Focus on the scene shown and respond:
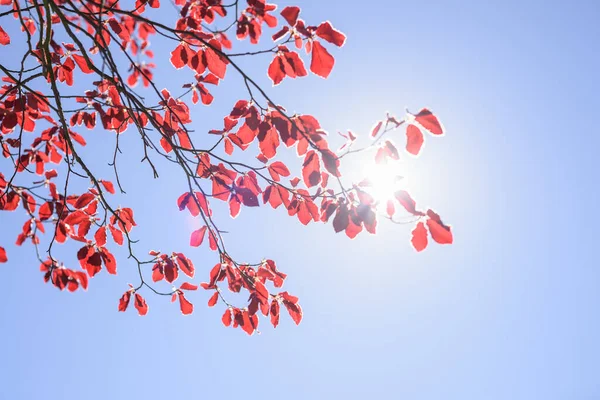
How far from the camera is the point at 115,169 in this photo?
2.12 m

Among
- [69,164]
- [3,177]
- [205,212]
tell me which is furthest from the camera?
[3,177]

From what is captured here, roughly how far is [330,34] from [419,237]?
83 centimetres

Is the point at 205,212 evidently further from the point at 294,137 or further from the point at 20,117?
the point at 20,117

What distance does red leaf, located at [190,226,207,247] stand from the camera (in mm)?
2003

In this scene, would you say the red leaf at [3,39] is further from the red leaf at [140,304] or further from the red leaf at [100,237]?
the red leaf at [140,304]

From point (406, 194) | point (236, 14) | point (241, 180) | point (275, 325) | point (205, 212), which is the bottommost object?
point (275, 325)

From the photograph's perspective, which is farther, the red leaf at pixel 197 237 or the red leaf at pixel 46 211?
the red leaf at pixel 46 211

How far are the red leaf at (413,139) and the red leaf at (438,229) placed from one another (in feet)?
0.76

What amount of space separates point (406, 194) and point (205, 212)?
3.38ft

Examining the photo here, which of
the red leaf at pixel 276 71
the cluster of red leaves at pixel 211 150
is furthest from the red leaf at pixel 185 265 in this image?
the red leaf at pixel 276 71

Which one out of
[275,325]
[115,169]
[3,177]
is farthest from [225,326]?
[3,177]

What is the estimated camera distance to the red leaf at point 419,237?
144cm

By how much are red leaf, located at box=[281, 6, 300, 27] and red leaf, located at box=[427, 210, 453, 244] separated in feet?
2.83

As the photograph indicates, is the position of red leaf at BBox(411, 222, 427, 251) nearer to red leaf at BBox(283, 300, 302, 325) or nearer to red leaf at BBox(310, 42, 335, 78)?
red leaf at BBox(310, 42, 335, 78)
